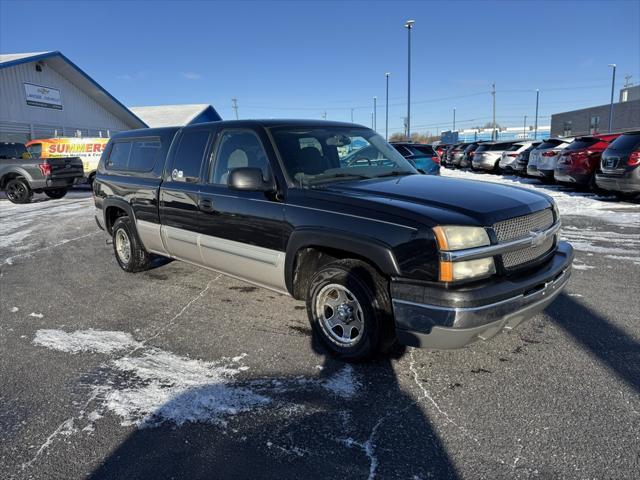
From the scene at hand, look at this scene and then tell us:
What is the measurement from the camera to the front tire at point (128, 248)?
5.77m

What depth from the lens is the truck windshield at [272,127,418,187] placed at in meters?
3.88

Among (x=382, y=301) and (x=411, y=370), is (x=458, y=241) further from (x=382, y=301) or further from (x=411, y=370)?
(x=411, y=370)

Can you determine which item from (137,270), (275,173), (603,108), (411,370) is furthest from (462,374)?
(603,108)

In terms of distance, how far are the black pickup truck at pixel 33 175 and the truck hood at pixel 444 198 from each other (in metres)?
13.9

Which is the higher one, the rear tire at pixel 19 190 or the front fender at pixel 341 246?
the front fender at pixel 341 246

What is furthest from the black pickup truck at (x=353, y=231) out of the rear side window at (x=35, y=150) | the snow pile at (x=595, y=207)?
the rear side window at (x=35, y=150)

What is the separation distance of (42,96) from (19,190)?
42.9 feet

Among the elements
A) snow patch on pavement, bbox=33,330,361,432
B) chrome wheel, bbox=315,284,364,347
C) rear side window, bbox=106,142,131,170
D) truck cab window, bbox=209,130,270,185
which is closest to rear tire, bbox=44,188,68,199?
rear side window, bbox=106,142,131,170

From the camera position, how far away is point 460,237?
2850 mm

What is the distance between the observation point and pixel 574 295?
15.7 ft

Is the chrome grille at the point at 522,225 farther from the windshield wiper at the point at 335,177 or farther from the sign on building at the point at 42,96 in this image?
the sign on building at the point at 42,96

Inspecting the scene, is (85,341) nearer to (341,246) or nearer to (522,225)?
(341,246)

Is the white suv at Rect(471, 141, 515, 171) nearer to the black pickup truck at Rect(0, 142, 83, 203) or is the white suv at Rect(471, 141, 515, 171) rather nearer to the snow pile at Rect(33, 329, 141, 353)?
the black pickup truck at Rect(0, 142, 83, 203)

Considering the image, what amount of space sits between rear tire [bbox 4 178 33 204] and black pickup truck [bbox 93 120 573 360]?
38.6ft
